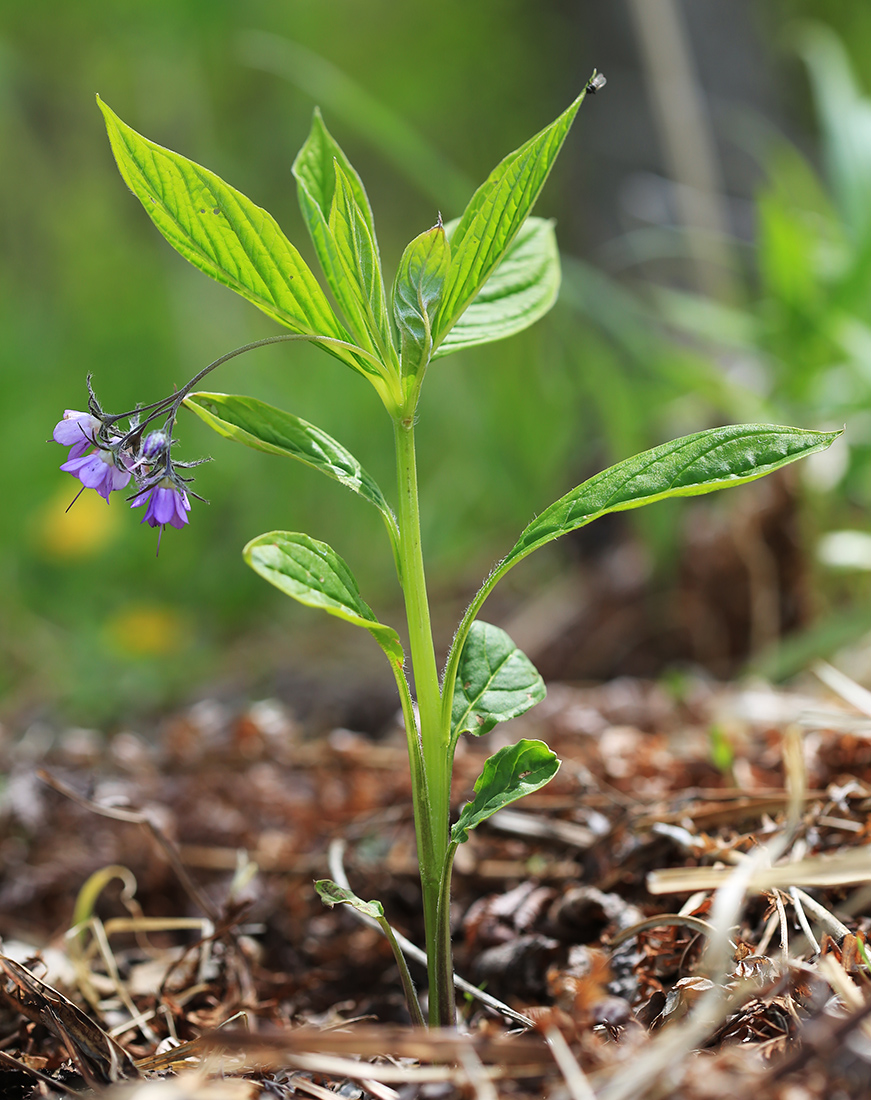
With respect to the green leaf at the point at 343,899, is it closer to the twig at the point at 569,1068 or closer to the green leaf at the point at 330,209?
the twig at the point at 569,1068

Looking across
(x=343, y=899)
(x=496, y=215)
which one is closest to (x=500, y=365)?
(x=496, y=215)

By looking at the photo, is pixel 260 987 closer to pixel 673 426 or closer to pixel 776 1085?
pixel 776 1085

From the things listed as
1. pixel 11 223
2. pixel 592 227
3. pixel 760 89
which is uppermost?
pixel 11 223

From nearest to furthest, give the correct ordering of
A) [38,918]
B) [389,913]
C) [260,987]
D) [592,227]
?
[260,987] < [389,913] < [38,918] < [592,227]

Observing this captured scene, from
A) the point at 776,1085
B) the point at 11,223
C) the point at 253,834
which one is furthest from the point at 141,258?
the point at 776,1085

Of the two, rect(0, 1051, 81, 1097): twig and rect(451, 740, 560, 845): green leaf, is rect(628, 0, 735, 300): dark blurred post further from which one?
rect(0, 1051, 81, 1097): twig

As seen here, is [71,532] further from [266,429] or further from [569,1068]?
[569,1068]
